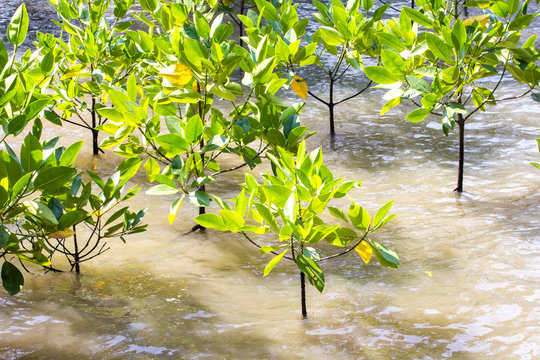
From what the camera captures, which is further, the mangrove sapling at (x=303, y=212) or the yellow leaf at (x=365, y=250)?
the yellow leaf at (x=365, y=250)

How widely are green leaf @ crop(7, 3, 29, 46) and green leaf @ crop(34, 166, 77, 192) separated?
363 mm

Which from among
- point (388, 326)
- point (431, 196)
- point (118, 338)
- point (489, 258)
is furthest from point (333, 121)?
point (118, 338)

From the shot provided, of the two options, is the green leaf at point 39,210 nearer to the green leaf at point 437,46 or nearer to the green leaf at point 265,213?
the green leaf at point 265,213

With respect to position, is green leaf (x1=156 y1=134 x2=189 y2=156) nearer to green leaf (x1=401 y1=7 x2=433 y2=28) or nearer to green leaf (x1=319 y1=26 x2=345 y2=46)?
green leaf (x1=401 y1=7 x2=433 y2=28)

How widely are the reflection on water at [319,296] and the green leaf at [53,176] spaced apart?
495mm

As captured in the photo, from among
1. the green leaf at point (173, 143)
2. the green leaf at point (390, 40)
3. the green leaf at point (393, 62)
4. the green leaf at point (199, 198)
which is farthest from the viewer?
the green leaf at point (390, 40)

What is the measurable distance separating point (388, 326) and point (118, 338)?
2.66 ft

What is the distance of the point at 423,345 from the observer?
1.70m

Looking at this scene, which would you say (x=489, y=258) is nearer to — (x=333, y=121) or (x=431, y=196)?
(x=431, y=196)

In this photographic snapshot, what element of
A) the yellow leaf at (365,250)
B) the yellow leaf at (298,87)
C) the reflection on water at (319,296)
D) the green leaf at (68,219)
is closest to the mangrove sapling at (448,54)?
the yellow leaf at (298,87)

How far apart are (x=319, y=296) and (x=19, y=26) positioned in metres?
1.24

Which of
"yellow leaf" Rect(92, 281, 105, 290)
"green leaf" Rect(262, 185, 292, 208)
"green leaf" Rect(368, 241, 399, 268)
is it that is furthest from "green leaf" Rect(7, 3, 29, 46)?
"green leaf" Rect(368, 241, 399, 268)

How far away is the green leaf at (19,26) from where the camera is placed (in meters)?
1.56

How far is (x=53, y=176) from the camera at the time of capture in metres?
1.47
